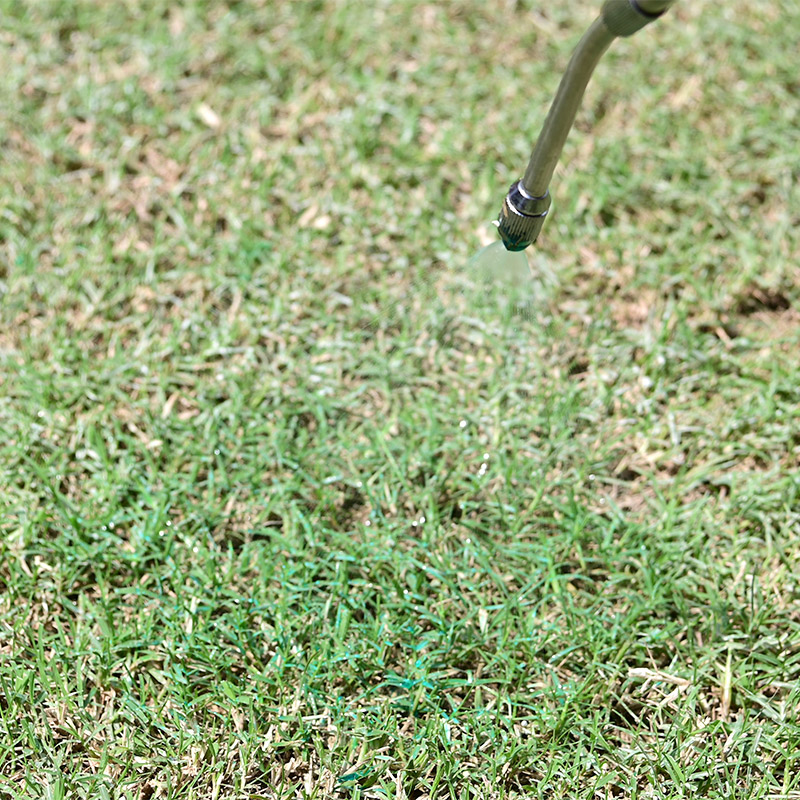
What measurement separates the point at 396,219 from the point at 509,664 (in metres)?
1.63

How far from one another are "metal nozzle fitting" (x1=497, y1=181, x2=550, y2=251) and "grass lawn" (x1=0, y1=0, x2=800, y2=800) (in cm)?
72

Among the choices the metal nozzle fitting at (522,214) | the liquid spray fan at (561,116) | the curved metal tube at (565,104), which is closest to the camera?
the liquid spray fan at (561,116)

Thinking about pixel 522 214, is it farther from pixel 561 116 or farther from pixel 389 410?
pixel 389 410

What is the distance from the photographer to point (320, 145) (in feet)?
11.8

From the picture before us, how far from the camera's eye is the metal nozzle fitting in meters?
2.20

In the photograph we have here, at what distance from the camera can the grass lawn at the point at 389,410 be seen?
2.29 meters

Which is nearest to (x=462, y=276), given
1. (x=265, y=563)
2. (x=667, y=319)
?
(x=667, y=319)

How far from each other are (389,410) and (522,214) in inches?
35.0

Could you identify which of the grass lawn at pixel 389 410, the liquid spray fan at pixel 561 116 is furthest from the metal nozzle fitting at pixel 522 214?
the grass lawn at pixel 389 410

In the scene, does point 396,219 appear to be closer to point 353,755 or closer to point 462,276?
point 462,276

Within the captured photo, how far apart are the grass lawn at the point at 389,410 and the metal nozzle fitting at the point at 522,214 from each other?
2.35 ft

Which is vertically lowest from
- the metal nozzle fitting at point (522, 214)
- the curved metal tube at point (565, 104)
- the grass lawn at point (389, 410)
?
the grass lawn at point (389, 410)

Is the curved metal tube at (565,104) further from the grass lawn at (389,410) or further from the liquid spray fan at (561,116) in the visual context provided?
the grass lawn at (389,410)

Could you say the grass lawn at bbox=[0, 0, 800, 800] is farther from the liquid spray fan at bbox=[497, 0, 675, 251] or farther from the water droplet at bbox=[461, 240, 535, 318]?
the liquid spray fan at bbox=[497, 0, 675, 251]
